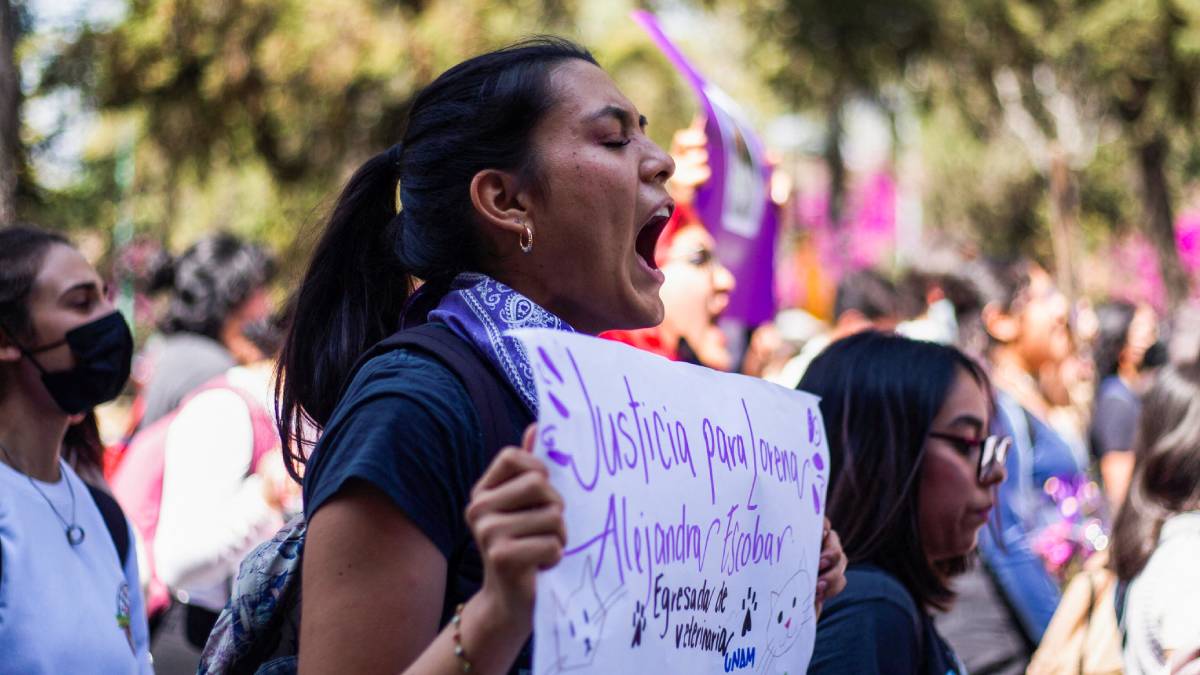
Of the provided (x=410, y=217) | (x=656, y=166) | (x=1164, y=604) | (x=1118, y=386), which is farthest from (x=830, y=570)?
(x=1118, y=386)

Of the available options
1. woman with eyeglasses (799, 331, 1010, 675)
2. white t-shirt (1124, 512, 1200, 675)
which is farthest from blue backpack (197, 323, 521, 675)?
white t-shirt (1124, 512, 1200, 675)

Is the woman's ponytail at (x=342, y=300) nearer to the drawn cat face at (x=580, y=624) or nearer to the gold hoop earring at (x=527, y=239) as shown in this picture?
the gold hoop earring at (x=527, y=239)

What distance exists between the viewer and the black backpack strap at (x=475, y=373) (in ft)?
5.43

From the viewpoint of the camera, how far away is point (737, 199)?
5.00m

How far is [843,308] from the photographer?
22.3 ft

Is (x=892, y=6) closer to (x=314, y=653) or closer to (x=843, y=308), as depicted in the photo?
(x=843, y=308)

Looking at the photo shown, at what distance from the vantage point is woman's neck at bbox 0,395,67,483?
116 inches

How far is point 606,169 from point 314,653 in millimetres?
724

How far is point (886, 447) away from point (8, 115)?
511cm

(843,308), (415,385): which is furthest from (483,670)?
(843,308)

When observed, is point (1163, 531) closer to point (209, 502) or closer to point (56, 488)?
point (56, 488)

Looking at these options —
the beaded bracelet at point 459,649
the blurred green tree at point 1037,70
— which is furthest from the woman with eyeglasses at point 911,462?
the blurred green tree at point 1037,70

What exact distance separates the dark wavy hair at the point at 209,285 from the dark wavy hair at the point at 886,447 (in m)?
3.03

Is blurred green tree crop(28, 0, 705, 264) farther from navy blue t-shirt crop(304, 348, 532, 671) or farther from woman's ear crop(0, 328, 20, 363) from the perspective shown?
navy blue t-shirt crop(304, 348, 532, 671)
